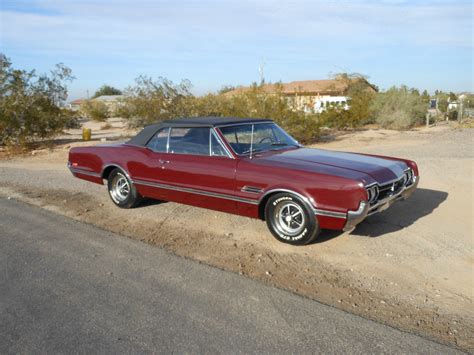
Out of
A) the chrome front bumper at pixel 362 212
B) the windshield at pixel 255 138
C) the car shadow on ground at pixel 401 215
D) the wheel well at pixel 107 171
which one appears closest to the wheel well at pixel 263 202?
the chrome front bumper at pixel 362 212

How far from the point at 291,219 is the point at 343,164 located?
0.89 meters

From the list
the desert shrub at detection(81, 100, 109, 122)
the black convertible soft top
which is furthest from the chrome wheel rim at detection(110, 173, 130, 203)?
the desert shrub at detection(81, 100, 109, 122)

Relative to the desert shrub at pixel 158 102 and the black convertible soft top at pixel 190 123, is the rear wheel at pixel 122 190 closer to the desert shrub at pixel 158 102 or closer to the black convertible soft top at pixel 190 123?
the black convertible soft top at pixel 190 123

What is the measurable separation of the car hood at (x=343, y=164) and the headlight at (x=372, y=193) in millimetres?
79

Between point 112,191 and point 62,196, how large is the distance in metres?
1.43

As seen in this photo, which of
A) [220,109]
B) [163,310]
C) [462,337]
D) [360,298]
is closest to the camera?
[462,337]

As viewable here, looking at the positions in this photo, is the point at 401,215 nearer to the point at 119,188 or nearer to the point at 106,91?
the point at 119,188

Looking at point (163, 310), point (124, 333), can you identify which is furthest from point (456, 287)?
point (124, 333)

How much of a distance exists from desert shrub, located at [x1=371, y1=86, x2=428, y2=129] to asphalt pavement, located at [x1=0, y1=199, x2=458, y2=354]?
73.1ft

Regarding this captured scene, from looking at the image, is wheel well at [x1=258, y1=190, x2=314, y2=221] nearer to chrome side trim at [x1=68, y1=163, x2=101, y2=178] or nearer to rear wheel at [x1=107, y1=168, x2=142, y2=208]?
rear wheel at [x1=107, y1=168, x2=142, y2=208]

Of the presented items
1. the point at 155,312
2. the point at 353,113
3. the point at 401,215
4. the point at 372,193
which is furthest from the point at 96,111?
the point at 155,312

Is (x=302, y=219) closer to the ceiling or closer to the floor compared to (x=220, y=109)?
closer to the floor

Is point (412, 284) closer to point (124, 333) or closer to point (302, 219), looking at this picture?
point (302, 219)

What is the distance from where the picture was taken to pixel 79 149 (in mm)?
7207
